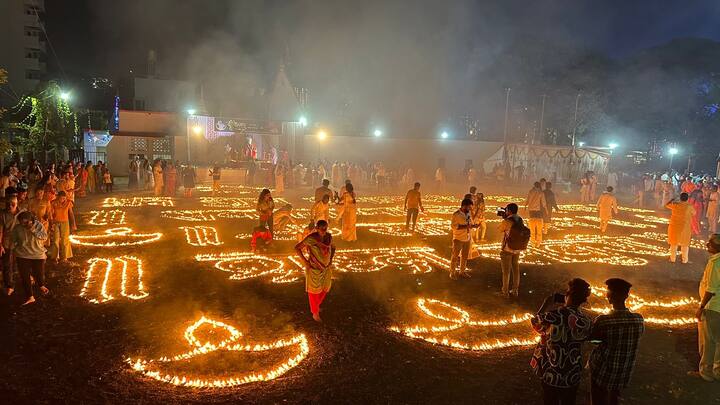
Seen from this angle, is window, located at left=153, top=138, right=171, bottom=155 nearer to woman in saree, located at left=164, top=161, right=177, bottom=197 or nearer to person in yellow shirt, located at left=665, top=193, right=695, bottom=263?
woman in saree, located at left=164, top=161, right=177, bottom=197

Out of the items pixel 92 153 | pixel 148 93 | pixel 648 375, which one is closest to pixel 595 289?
pixel 648 375

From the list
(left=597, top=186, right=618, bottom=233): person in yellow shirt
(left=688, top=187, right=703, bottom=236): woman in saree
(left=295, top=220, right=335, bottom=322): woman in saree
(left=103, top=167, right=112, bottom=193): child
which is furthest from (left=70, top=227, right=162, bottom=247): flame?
(left=688, top=187, right=703, bottom=236): woman in saree

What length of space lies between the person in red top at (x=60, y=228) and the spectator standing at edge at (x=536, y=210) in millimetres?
11948

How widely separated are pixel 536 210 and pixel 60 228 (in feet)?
40.7

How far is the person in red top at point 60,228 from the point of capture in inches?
383

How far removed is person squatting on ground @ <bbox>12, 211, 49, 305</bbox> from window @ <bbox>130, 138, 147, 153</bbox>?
28551 millimetres

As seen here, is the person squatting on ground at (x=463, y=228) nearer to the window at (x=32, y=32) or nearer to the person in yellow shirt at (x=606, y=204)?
the person in yellow shirt at (x=606, y=204)

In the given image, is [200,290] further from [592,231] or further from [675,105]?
[675,105]

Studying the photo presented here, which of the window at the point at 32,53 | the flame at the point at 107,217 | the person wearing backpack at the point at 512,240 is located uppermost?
the window at the point at 32,53

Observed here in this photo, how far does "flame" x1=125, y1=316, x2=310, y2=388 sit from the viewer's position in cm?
539

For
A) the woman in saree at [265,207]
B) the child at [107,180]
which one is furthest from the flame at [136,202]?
the woman in saree at [265,207]

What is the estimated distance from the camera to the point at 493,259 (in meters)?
12.0

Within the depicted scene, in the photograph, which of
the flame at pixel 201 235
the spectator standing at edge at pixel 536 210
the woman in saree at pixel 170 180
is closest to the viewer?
the flame at pixel 201 235

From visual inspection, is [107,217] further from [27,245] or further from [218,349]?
[218,349]
